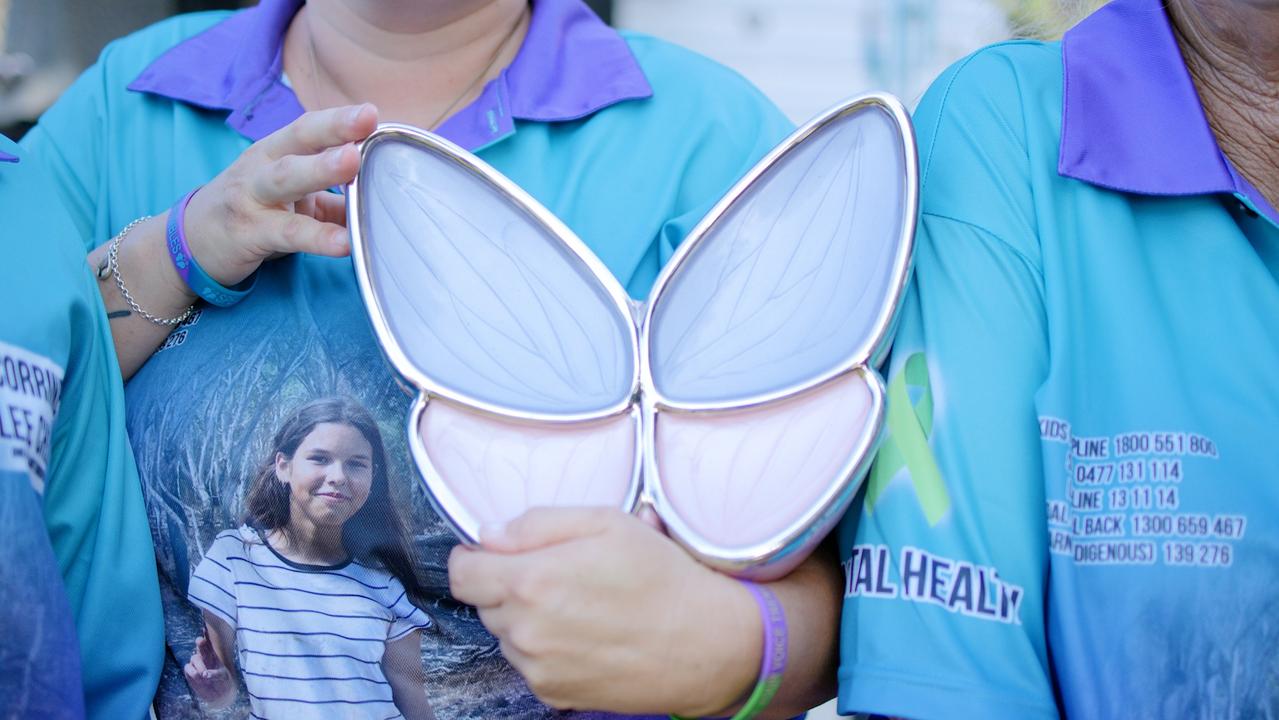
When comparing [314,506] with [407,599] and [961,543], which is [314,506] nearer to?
[407,599]

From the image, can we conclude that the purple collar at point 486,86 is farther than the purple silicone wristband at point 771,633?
Yes

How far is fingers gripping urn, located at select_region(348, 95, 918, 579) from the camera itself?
944mm

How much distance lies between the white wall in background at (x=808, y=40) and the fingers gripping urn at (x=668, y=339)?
10.3ft

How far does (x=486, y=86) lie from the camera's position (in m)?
1.38

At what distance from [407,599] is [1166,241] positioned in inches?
32.2

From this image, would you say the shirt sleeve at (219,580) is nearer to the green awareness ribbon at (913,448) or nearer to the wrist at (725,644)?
the wrist at (725,644)

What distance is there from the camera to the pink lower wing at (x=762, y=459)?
93 cm

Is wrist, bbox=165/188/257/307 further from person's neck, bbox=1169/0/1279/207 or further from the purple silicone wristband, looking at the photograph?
person's neck, bbox=1169/0/1279/207

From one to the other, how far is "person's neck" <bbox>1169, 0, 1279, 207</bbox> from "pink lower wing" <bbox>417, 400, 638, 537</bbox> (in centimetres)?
69

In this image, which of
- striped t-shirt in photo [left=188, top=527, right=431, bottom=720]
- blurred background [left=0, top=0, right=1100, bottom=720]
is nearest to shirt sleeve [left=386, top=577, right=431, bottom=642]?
striped t-shirt in photo [left=188, top=527, right=431, bottom=720]

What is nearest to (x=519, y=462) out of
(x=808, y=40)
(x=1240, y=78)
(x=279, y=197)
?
(x=279, y=197)

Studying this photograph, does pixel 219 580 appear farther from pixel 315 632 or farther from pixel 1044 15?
pixel 1044 15

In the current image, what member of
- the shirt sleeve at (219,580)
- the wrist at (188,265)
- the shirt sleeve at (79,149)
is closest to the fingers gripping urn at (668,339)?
the wrist at (188,265)

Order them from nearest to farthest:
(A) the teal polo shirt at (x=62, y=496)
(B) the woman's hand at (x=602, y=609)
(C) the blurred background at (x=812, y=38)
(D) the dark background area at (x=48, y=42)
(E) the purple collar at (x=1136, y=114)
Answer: (B) the woman's hand at (x=602, y=609) → (A) the teal polo shirt at (x=62, y=496) → (E) the purple collar at (x=1136, y=114) → (D) the dark background area at (x=48, y=42) → (C) the blurred background at (x=812, y=38)
